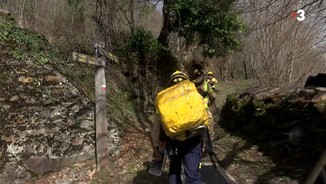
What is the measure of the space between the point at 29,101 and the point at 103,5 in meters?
6.57

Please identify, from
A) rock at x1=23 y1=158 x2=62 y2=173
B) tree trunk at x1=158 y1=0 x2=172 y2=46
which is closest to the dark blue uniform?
rock at x1=23 y1=158 x2=62 y2=173

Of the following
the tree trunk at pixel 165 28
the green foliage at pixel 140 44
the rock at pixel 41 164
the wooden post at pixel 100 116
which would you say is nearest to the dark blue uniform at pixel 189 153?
the wooden post at pixel 100 116

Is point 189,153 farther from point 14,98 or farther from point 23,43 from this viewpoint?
point 23,43

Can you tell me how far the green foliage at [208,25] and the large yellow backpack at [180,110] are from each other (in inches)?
394

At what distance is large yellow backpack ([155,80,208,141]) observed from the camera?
445 cm

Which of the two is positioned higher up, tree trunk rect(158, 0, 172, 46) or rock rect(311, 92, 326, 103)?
tree trunk rect(158, 0, 172, 46)

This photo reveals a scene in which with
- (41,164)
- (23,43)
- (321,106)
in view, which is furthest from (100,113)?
(321,106)

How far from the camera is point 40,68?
26.3 ft

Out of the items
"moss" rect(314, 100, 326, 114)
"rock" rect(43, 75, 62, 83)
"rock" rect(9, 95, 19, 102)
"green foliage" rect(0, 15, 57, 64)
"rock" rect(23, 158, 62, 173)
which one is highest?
"green foliage" rect(0, 15, 57, 64)

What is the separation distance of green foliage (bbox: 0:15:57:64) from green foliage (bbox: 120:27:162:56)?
197 inches

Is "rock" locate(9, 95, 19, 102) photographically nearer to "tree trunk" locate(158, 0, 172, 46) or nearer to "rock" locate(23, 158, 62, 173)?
"rock" locate(23, 158, 62, 173)

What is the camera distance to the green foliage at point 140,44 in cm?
1416

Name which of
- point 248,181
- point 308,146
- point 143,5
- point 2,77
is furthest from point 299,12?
point 143,5

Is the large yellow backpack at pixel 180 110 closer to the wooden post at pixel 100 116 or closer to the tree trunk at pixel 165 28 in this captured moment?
the wooden post at pixel 100 116
